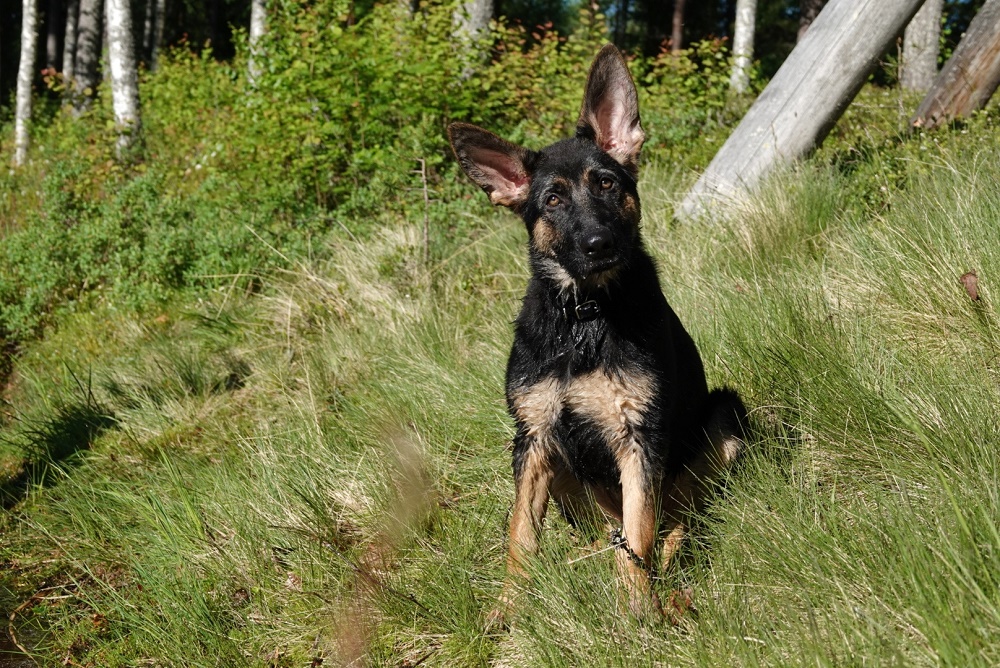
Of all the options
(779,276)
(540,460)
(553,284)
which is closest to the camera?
(540,460)

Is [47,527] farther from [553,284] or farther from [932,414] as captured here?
[932,414]

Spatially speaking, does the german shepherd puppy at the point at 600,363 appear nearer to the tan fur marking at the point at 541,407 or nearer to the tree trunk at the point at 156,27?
the tan fur marking at the point at 541,407

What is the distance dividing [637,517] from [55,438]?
403 centimetres

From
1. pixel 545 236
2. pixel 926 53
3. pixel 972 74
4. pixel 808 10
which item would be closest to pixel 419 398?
pixel 545 236

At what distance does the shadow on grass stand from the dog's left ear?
3476 millimetres

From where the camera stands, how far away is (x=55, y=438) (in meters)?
5.27

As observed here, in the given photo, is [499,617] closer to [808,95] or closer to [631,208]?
[631,208]

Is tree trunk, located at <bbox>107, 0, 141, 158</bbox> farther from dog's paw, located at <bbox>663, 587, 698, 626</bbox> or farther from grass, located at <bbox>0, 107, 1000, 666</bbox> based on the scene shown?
dog's paw, located at <bbox>663, 587, 698, 626</bbox>

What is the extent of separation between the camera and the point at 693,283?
15.5ft

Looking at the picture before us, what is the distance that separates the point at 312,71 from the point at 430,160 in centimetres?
178

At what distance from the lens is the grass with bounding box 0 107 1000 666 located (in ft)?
7.50

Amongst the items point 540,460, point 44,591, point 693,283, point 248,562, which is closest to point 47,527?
point 44,591

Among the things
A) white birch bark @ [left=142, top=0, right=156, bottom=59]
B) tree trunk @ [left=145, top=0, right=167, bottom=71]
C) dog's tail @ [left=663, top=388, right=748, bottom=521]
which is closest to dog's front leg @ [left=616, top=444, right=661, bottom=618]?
dog's tail @ [left=663, top=388, right=748, bottom=521]

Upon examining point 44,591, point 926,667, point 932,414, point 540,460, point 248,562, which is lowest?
point 44,591
